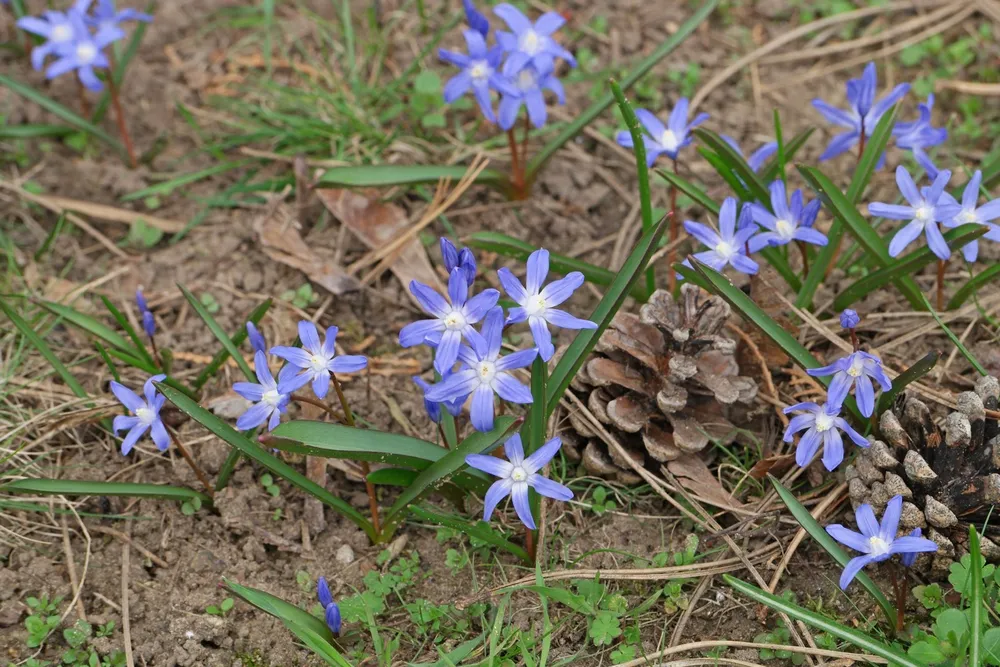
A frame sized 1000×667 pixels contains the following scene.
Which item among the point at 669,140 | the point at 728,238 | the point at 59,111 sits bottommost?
the point at 59,111

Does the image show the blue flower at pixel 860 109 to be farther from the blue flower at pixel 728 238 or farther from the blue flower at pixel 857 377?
the blue flower at pixel 857 377

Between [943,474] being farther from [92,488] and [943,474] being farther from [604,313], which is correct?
[92,488]

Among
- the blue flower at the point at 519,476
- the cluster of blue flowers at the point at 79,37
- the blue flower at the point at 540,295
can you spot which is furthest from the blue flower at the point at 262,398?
the cluster of blue flowers at the point at 79,37

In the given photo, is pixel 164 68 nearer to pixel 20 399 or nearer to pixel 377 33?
pixel 377 33

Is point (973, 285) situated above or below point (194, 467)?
above

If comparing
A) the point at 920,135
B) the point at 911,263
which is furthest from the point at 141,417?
the point at 920,135

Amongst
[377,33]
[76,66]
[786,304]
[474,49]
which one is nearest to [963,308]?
[786,304]
